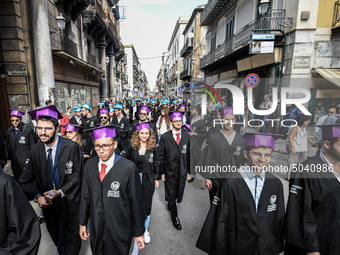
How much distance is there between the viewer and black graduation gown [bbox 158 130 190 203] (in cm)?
363

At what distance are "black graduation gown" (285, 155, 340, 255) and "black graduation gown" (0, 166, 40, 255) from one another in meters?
2.64

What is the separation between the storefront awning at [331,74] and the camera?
9.03 meters

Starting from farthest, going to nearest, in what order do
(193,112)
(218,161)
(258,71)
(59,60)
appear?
1. (258,71)
2. (59,60)
3. (193,112)
4. (218,161)

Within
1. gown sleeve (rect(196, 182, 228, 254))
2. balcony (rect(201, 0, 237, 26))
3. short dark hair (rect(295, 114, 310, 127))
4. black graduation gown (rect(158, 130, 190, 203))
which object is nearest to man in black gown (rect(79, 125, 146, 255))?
gown sleeve (rect(196, 182, 228, 254))

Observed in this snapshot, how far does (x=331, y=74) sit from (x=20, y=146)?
13.1 metres

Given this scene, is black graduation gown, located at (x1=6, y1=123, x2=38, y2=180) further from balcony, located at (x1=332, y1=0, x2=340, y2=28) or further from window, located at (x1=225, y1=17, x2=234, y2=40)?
window, located at (x1=225, y1=17, x2=234, y2=40)

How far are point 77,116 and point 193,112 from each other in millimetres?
4147

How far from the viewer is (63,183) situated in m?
2.69

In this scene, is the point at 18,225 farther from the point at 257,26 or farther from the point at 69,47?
the point at 257,26

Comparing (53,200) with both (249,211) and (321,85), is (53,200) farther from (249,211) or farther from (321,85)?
(321,85)

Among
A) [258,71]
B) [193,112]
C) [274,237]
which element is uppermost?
[258,71]

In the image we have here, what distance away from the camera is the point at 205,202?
14.7 ft

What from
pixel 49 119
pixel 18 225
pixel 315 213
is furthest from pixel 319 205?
pixel 49 119

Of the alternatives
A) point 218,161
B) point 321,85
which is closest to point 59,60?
point 218,161
